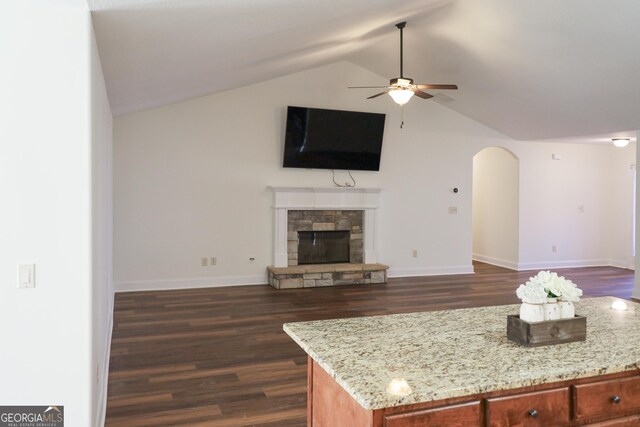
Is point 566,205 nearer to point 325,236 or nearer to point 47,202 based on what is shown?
point 325,236

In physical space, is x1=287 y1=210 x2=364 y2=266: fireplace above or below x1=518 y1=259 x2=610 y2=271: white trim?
above

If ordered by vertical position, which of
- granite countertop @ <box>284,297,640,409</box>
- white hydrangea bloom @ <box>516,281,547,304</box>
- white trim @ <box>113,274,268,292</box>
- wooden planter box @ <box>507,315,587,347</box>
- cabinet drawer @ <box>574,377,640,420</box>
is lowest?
white trim @ <box>113,274,268,292</box>

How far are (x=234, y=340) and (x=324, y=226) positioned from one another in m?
3.45

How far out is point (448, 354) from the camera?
191 cm

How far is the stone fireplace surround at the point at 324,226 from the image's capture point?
7484 millimetres

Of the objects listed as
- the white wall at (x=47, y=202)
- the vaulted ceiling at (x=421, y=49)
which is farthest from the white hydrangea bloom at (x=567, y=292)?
the vaulted ceiling at (x=421, y=49)

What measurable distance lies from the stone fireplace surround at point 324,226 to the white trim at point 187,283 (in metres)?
0.31

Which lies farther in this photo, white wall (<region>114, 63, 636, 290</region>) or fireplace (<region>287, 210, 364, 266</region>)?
fireplace (<region>287, 210, 364, 266</region>)

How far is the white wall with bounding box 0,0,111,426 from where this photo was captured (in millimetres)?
2168

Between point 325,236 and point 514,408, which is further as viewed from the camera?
point 325,236

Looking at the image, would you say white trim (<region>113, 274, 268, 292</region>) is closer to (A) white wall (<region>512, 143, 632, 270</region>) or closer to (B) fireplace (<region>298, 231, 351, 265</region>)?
(B) fireplace (<region>298, 231, 351, 265</region>)

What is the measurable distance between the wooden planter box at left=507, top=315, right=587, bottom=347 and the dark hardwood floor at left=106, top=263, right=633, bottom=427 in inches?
63.9

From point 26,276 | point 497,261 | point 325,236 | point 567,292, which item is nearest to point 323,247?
point 325,236

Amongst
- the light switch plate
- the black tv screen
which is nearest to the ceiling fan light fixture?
Result: the black tv screen
